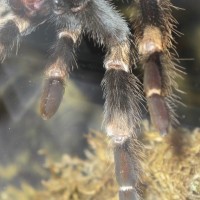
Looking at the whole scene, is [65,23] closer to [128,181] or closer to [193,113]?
[128,181]

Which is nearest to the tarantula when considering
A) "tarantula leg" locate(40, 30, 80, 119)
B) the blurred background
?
"tarantula leg" locate(40, 30, 80, 119)

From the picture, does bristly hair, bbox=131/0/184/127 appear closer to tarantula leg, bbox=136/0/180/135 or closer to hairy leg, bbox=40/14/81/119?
tarantula leg, bbox=136/0/180/135

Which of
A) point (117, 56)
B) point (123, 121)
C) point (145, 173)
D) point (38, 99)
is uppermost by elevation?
point (117, 56)

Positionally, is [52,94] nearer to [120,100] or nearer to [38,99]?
[120,100]

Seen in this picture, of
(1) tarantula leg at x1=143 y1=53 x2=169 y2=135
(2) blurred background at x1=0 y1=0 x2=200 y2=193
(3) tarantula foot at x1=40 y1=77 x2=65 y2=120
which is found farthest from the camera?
(2) blurred background at x1=0 y1=0 x2=200 y2=193

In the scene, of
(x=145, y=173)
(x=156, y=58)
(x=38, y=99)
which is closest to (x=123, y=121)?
(x=156, y=58)

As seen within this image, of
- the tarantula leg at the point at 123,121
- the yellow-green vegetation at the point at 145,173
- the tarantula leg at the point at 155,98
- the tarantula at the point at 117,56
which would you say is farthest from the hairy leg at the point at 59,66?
the yellow-green vegetation at the point at 145,173

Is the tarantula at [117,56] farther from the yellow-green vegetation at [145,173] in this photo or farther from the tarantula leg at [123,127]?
the yellow-green vegetation at [145,173]

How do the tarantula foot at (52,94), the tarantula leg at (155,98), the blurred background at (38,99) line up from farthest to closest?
the blurred background at (38,99) < the tarantula foot at (52,94) < the tarantula leg at (155,98)
